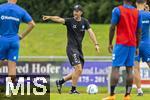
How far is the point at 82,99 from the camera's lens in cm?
1447

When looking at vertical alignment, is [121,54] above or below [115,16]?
below

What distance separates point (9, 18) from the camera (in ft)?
46.9

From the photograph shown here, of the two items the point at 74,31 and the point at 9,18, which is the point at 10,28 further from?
the point at 74,31

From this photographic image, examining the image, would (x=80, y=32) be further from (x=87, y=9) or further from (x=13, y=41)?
(x=87, y=9)

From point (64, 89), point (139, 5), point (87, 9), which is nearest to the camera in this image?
point (139, 5)

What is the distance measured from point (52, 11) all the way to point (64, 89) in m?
25.8

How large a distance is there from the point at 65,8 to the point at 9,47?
32.3 m

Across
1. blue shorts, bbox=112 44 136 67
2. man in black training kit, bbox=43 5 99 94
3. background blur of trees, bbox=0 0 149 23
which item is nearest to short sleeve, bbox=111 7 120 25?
blue shorts, bbox=112 44 136 67

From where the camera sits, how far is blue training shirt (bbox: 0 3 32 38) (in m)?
14.3

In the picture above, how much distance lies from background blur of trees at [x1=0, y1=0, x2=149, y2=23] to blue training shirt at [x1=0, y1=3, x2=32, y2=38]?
30.7m

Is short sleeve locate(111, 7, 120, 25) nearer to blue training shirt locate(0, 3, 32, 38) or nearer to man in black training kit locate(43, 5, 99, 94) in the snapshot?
blue training shirt locate(0, 3, 32, 38)

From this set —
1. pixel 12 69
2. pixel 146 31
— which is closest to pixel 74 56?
pixel 146 31

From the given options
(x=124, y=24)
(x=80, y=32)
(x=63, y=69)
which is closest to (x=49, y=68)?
(x=63, y=69)

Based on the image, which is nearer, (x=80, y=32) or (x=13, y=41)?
(x=13, y=41)
